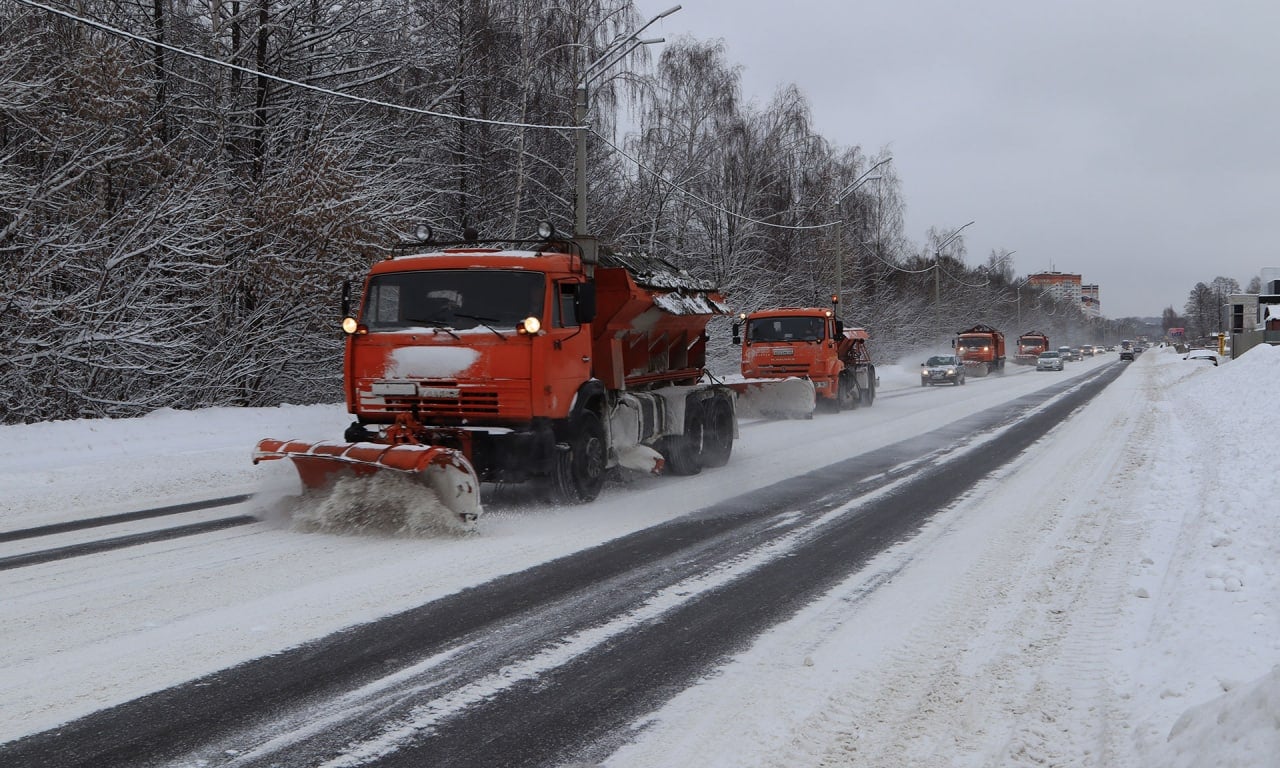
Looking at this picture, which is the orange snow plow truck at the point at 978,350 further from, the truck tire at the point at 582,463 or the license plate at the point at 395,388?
the license plate at the point at 395,388

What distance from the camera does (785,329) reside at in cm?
2278

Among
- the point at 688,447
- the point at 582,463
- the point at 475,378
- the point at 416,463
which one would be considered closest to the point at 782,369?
the point at 688,447

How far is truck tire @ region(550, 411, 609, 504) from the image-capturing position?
9133 millimetres

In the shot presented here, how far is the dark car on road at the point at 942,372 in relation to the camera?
38.8 m

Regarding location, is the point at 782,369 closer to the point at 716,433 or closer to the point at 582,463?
A: the point at 716,433

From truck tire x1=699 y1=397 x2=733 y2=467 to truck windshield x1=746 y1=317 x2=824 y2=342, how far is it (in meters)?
9.57

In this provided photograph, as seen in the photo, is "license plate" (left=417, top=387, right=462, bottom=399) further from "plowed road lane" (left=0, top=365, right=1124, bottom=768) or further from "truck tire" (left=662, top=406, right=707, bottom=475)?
"truck tire" (left=662, top=406, right=707, bottom=475)

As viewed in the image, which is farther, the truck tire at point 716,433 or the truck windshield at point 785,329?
the truck windshield at point 785,329

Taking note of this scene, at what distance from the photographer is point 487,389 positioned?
8.50 meters

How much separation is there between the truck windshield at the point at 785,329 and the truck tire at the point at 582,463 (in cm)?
1361

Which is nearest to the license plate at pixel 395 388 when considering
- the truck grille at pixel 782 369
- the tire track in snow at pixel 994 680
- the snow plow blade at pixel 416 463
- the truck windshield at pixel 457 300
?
the truck windshield at pixel 457 300

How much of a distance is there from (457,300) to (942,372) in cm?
3307

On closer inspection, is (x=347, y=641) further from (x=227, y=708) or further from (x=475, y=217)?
(x=475, y=217)

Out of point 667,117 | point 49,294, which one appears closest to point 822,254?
point 667,117
